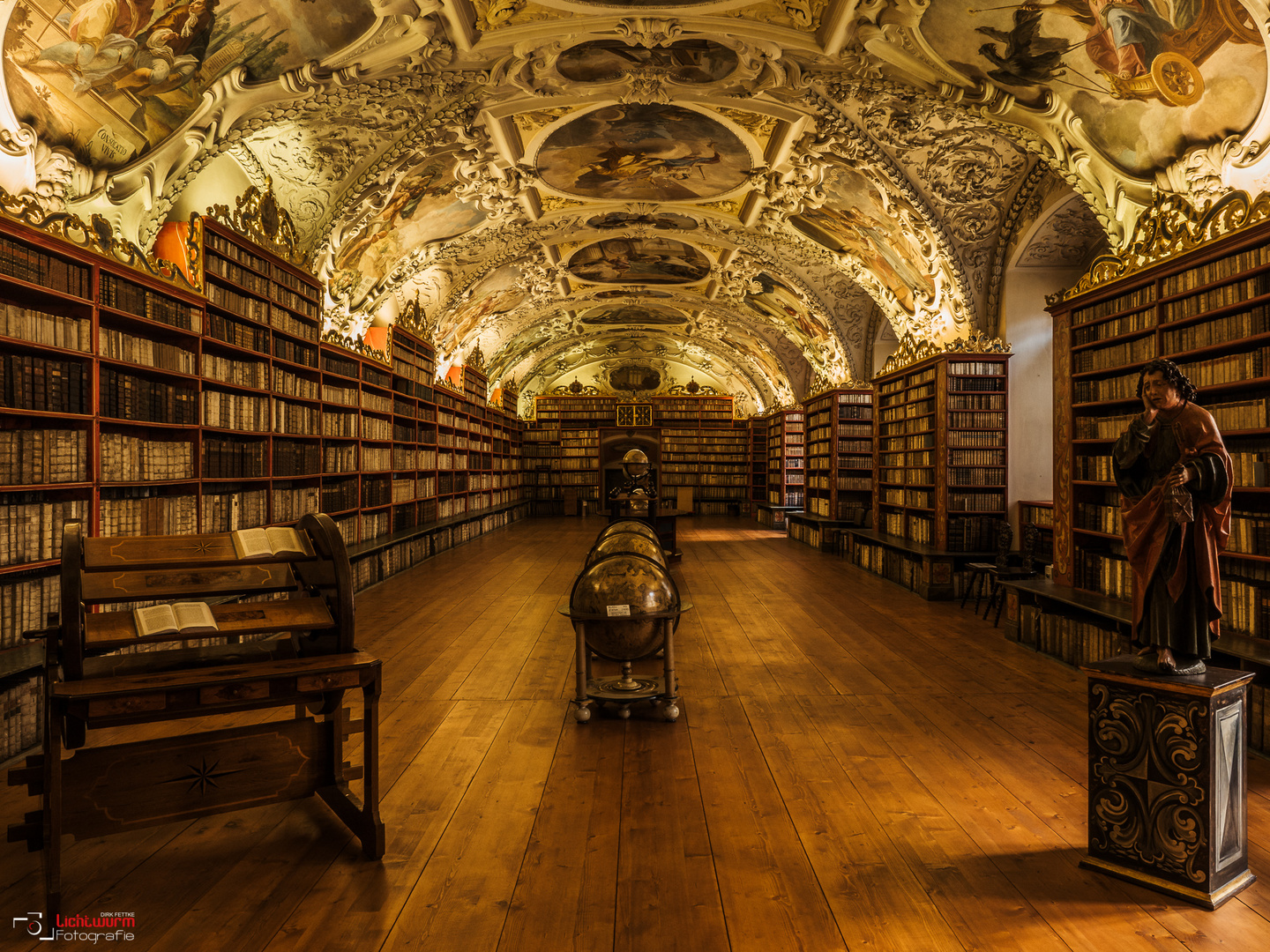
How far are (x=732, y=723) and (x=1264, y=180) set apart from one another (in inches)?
212

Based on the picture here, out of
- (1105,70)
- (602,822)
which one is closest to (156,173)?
(602,822)

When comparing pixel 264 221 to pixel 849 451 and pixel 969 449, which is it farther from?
pixel 849 451

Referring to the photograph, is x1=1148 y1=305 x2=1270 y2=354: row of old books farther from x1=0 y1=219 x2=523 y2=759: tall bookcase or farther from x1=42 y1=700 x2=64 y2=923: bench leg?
x1=0 y1=219 x2=523 y2=759: tall bookcase

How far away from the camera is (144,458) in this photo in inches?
236

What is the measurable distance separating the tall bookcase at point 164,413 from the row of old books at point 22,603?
1 centimetres

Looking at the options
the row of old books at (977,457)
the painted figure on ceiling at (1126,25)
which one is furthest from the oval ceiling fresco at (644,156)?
the row of old books at (977,457)

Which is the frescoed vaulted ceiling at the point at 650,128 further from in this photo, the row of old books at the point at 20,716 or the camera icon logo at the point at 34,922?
the camera icon logo at the point at 34,922

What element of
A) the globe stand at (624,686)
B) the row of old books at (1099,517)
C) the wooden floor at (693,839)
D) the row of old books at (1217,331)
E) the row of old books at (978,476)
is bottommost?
the wooden floor at (693,839)

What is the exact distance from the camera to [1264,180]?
17.2ft

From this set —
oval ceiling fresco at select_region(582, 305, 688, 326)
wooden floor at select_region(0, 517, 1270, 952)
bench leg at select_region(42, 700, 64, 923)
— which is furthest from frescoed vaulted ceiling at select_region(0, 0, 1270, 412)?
oval ceiling fresco at select_region(582, 305, 688, 326)

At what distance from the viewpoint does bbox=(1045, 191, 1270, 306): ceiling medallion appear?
532 centimetres

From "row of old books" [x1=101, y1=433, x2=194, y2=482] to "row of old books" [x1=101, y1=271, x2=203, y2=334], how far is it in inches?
39.1

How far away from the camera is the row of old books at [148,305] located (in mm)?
5566

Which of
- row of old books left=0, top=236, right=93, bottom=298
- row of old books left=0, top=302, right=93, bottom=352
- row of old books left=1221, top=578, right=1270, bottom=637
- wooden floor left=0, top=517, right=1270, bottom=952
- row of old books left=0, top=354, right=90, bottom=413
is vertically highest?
row of old books left=0, top=236, right=93, bottom=298
